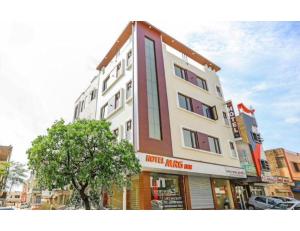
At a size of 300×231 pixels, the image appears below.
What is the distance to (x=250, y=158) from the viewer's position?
19016 mm

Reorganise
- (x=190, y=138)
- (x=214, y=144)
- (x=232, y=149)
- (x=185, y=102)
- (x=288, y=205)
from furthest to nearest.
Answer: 1. (x=232, y=149)
2. (x=214, y=144)
3. (x=185, y=102)
4. (x=190, y=138)
5. (x=288, y=205)

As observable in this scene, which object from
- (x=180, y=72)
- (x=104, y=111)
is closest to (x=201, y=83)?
(x=180, y=72)

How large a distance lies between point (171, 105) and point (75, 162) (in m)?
7.87

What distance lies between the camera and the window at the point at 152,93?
12.7 metres

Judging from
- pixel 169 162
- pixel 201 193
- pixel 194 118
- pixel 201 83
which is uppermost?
pixel 201 83

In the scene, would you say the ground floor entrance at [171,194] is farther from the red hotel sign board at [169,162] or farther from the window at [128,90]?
the window at [128,90]

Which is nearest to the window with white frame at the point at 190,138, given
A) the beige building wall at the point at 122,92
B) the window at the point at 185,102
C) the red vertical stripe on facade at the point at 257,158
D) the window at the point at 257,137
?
the window at the point at 185,102

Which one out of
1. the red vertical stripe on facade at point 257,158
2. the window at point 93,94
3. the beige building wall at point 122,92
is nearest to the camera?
the beige building wall at point 122,92

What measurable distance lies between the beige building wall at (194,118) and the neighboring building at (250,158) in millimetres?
1605

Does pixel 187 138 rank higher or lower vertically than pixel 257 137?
lower

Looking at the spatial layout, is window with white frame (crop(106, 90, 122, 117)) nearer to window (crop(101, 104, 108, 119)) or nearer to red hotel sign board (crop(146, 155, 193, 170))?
window (crop(101, 104, 108, 119))

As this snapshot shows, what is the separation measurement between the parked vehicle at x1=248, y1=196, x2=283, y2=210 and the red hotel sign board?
691cm

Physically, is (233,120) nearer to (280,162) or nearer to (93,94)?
(280,162)

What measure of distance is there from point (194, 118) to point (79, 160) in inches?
373
